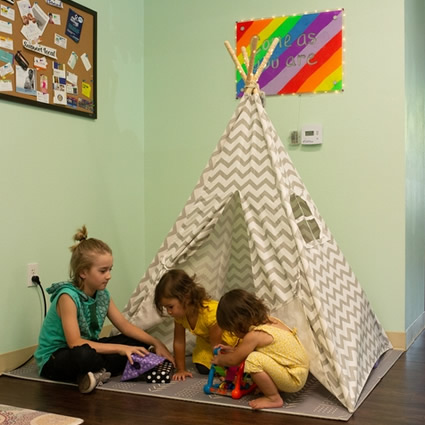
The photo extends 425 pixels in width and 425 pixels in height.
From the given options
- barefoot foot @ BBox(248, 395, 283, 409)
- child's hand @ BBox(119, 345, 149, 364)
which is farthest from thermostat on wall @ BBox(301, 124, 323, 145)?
barefoot foot @ BBox(248, 395, 283, 409)

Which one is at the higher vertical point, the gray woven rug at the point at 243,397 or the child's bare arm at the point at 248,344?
the child's bare arm at the point at 248,344

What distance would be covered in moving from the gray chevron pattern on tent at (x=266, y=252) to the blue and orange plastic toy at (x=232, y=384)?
11.2 inches

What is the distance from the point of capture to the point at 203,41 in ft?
13.1

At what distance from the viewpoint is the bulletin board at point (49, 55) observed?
3.01 meters

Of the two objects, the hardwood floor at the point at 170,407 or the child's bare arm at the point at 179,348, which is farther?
the child's bare arm at the point at 179,348

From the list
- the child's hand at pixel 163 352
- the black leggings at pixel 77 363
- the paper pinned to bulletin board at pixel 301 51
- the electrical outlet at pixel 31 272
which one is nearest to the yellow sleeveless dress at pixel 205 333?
the child's hand at pixel 163 352

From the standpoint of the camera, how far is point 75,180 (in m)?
3.49

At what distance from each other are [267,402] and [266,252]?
68 centimetres

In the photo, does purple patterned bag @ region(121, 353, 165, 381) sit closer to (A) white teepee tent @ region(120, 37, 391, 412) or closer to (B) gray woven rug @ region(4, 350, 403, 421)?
(B) gray woven rug @ region(4, 350, 403, 421)

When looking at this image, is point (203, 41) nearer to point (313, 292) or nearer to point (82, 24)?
point (82, 24)

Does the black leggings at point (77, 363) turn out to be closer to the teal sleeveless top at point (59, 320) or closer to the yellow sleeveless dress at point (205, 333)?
the teal sleeveless top at point (59, 320)

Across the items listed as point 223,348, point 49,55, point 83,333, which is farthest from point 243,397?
point 49,55

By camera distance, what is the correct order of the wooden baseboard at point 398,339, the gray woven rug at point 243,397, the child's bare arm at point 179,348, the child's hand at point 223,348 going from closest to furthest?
1. the gray woven rug at point 243,397
2. the child's hand at point 223,348
3. the child's bare arm at point 179,348
4. the wooden baseboard at point 398,339

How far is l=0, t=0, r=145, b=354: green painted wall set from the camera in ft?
10.0
